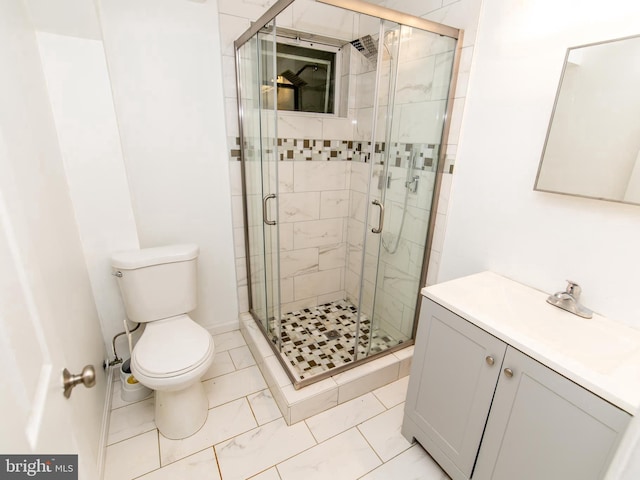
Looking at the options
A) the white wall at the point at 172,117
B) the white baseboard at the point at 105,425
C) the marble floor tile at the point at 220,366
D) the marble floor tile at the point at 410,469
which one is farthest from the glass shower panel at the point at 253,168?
the marble floor tile at the point at 410,469

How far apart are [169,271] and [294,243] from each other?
998 millimetres

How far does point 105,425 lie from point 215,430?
0.55 meters

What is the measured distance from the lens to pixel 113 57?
5.39ft

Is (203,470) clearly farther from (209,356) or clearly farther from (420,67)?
(420,67)

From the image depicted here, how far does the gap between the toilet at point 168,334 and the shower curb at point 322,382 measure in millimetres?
409

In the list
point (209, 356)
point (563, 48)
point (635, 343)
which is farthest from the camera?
point (209, 356)

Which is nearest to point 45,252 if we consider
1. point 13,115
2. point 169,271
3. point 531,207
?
point 13,115

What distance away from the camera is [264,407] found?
179cm

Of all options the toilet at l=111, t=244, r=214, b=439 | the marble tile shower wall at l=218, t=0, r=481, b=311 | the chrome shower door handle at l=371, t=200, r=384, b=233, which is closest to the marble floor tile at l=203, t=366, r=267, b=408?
the toilet at l=111, t=244, r=214, b=439

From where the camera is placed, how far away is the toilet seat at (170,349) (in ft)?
4.79

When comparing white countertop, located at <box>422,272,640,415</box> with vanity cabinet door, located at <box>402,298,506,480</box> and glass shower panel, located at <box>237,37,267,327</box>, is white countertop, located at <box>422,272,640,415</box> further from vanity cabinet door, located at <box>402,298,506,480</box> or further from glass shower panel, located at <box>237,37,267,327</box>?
glass shower panel, located at <box>237,37,267,327</box>

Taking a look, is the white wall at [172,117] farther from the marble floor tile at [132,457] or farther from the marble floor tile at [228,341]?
the marble floor tile at [132,457]

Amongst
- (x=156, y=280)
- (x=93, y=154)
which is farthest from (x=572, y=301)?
(x=93, y=154)

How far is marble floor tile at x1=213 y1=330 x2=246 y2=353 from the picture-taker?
7.45 ft
